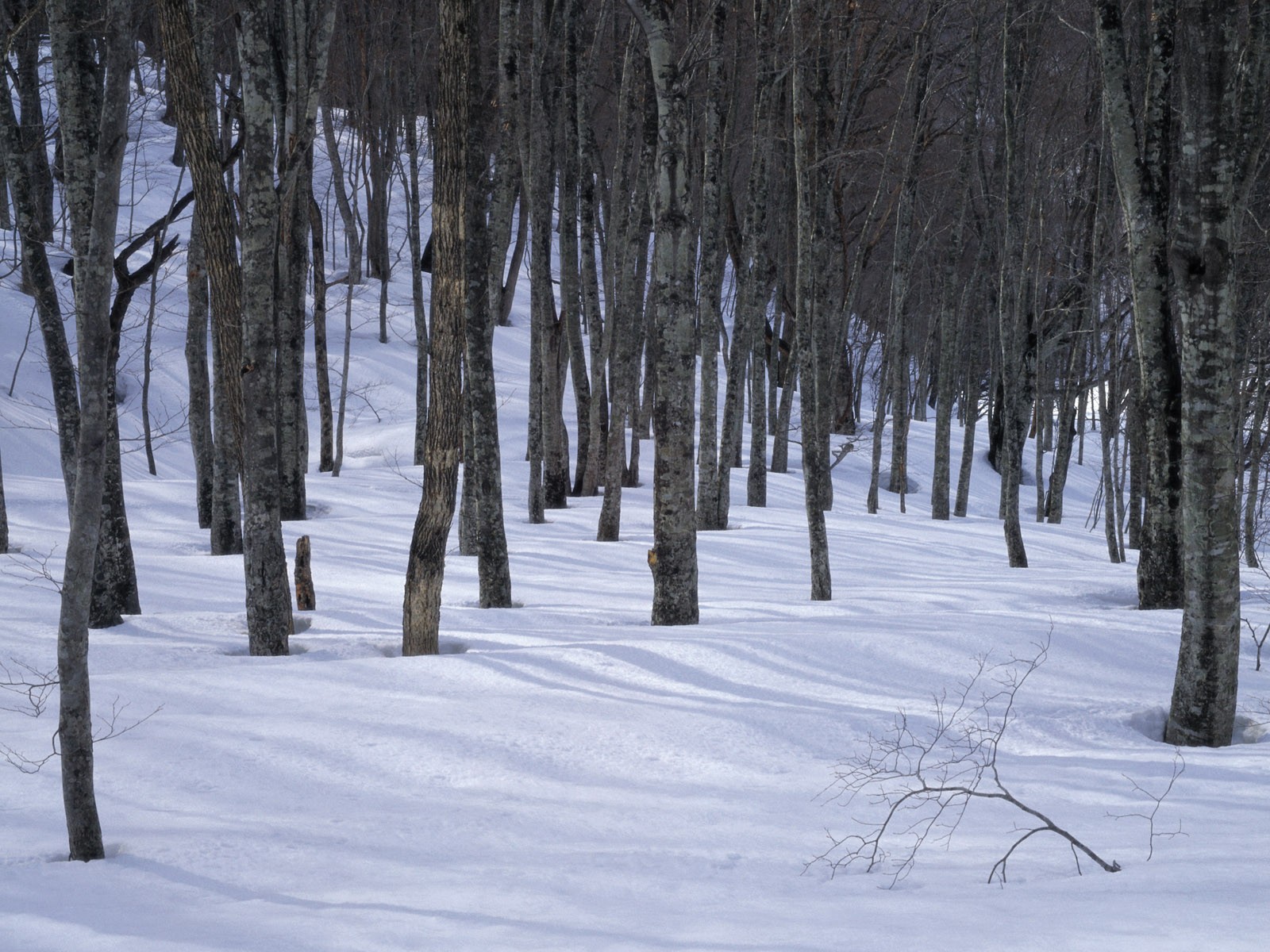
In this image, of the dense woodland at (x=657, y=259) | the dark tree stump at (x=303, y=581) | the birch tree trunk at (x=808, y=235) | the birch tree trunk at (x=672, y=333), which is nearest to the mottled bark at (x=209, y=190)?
the dense woodland at (x=657, y=259)

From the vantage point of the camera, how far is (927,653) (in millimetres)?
6059

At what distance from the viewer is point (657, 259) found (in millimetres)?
7398

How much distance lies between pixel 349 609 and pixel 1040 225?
1207 centimetres

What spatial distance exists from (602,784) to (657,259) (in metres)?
4.20

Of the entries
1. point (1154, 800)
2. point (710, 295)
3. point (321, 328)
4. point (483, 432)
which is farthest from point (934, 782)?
point (321, 328)

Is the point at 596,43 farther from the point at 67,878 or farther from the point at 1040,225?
the point at 67,878

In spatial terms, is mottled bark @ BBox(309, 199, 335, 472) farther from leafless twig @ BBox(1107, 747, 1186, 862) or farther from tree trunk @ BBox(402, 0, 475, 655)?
leafless twig @ BBox(1107, 747, 1186, 862)

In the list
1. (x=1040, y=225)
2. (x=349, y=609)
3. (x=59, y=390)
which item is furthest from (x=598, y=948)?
(x=1040, y=225)

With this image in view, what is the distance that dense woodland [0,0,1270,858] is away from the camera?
4.65 metres

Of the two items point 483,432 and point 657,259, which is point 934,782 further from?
point 483,432

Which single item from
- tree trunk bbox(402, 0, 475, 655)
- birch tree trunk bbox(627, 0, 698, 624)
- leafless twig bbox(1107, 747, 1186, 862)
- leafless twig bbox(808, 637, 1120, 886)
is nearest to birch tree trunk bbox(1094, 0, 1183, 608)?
leafless twig bbox(808, 637, 1120, 886)

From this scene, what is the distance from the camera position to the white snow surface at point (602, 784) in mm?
2986

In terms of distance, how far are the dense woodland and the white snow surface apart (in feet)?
1.65

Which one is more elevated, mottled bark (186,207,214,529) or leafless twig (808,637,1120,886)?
mottled bark (186,207,214,529)
